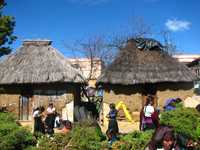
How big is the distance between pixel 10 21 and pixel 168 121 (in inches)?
546

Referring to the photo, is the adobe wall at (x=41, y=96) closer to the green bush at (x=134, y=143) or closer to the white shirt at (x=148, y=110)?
the white shirt at (x=148, y=110)

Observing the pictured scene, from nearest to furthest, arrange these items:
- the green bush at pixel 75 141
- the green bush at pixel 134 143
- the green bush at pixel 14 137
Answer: the green bush at pixel 75 141 < the green bush at pixel 14 137 < the green bush at pixel 134 143

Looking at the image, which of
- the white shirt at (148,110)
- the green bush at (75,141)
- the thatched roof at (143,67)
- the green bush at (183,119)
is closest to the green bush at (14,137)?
the green bush at (75,141)

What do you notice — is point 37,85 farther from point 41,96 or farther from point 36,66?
point 36,66

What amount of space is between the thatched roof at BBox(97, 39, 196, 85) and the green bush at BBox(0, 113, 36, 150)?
12.5 metres

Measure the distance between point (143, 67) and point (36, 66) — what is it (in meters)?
5.44

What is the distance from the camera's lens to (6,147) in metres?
10.2

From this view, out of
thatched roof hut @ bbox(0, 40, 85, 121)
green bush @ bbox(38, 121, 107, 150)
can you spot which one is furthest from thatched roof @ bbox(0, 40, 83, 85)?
green bush @ bbox(38, 121, 107, 150)

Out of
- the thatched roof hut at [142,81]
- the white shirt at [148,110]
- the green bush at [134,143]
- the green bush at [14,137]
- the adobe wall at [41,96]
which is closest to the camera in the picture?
the green bush at [14,137]

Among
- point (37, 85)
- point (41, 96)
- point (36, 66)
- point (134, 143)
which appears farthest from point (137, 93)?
point (134, 143)

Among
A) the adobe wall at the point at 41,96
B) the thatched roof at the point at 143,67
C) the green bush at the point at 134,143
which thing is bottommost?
the green bush at the point at 134,143

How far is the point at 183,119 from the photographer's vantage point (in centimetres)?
1015

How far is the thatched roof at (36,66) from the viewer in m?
23.3

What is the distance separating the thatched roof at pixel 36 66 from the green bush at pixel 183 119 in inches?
505
